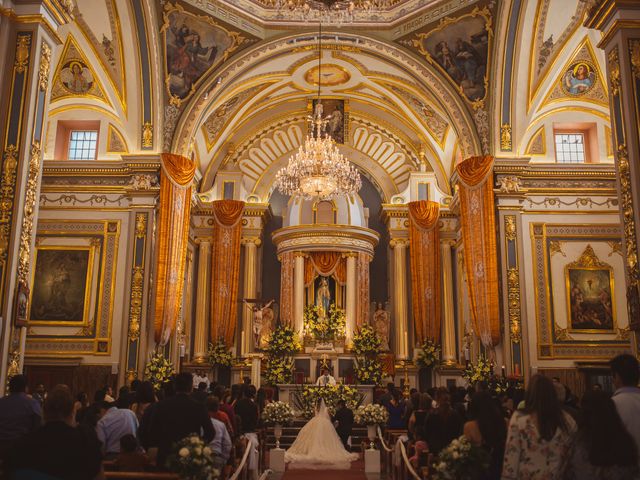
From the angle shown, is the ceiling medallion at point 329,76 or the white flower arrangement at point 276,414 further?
the ceiling medallion at point 329,76

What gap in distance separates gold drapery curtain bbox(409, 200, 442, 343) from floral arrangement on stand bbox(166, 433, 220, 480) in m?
15.6

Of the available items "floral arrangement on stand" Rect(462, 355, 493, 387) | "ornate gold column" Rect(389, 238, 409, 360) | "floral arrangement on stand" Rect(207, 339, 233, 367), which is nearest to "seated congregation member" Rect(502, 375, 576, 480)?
"floral arrangement on stand" Rect(462, 355, 493, 387)

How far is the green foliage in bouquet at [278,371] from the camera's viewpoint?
19.5 m

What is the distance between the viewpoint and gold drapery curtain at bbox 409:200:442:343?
797 inches

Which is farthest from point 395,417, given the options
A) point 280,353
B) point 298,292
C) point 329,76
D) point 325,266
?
point 329,76

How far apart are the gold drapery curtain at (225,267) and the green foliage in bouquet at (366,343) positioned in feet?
11.8

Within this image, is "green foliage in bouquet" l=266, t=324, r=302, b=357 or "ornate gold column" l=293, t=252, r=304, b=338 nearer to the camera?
"green foliage in bouquet" l=266, t=324, r=302, b=357

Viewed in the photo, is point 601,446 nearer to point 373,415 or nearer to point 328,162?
point 373,415

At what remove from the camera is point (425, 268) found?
20672 mm

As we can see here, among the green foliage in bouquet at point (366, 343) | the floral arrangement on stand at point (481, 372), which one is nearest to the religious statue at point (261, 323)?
the green foliage in bouquet at point (366, 343)

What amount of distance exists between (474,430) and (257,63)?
14414 millimetres

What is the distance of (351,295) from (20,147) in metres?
14.7

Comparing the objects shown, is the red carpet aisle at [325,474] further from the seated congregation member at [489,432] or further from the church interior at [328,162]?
the seated congregation member at [489,432]

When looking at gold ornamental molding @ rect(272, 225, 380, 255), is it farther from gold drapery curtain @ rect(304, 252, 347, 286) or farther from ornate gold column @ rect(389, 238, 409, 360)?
ornate gold column @ rect(389, 238, 409, 360)
